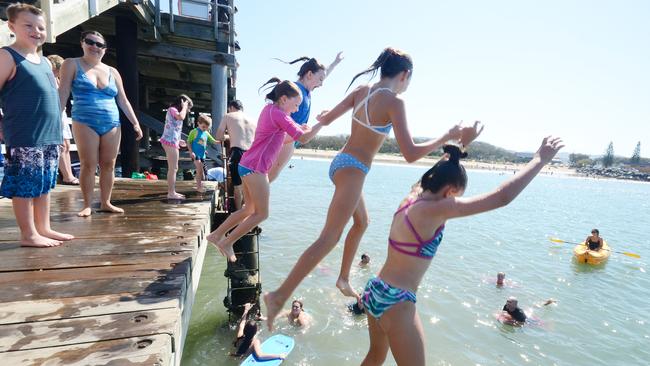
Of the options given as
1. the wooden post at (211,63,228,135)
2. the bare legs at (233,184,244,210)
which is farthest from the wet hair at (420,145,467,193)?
the wooden post at (211,63,228,135)

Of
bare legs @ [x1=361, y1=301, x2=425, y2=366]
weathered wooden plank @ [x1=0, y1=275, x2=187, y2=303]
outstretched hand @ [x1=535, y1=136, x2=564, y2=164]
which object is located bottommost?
bare legs @ [x1=361, y1=301, x2=425, y2=366]

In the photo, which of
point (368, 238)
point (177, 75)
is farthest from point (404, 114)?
point (368, 238)

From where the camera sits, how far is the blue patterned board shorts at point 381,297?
2359 mm

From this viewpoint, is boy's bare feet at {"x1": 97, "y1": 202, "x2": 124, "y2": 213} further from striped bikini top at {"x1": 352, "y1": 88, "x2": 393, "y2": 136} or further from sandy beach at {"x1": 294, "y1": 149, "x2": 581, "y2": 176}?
sandy beach at {"x1": 294, "y1": 149, "x2": 581, "y2": 176}

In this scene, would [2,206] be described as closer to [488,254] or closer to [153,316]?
[153,316]

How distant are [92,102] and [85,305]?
2728 millimetres

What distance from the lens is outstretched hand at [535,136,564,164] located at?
2.21m

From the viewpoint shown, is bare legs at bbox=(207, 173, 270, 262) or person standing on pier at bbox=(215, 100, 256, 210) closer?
bare legs at bbox=(207, 173, 270, 262)

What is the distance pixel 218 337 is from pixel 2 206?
4.01m

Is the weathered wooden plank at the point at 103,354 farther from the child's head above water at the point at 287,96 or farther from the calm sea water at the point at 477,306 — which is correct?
the calm sea water at the point at 477,306

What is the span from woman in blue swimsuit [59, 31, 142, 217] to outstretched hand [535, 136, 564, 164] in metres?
4.49

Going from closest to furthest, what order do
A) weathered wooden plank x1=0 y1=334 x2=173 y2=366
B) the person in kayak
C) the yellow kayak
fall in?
1. weathered wooden plank x1=0 y1=334 x2=173 y2=366
2. the yellow kayak
3. the person in kayak

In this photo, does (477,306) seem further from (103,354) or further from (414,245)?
(103,354)

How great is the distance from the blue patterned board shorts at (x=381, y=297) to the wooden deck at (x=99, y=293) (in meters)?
1.28
